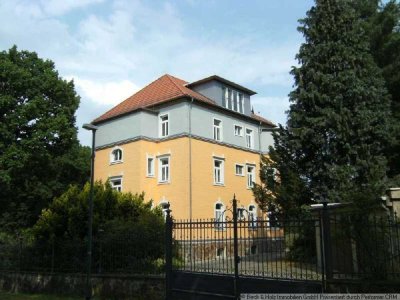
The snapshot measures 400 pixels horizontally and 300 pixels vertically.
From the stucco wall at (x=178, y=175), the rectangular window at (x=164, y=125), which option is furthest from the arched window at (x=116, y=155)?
the rectangular window at (x=164, y=125)

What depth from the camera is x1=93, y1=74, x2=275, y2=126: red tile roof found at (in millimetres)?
37188

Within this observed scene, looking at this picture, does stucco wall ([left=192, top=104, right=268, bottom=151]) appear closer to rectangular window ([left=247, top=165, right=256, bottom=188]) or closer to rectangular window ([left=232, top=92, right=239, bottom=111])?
rectangular window ([left=232, top=92, right=239, bottom=111])

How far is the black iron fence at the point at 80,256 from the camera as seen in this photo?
16.6 meters

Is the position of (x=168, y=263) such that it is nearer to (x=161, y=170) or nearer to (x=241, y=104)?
(x=161, y=170)

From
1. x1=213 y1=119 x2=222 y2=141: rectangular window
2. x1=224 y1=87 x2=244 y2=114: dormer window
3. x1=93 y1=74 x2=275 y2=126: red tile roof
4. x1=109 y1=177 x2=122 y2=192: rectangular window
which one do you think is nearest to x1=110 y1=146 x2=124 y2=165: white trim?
x1=109 y1=177 x2=122 y2=192: rectangular window

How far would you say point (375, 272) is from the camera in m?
11.4

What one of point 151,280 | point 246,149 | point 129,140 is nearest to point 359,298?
point 151,280

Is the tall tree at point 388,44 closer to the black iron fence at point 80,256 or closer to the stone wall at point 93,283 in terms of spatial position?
the black iron fence at point 80,256

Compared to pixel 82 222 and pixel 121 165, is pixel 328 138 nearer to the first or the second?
pixel 82 222

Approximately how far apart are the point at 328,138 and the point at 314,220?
11.3m

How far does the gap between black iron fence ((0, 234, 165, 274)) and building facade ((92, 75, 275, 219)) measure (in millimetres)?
14316

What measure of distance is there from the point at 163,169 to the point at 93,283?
64.2ft

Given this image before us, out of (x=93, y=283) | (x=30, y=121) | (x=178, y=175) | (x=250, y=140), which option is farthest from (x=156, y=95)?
(x=93, y=283)

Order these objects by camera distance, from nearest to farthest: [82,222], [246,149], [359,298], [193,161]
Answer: [359,298], [82,222], [193,161], [246,149]
